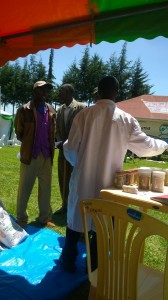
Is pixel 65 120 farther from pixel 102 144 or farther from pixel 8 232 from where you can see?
pixel 102 144

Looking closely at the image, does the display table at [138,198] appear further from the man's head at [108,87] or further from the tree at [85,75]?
→ the tree at [85,75]

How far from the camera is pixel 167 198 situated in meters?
2.00

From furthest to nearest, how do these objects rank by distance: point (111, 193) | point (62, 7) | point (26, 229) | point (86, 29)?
point (26, 229) < point (86, 29) < point (62, 7) < point (111, 193)

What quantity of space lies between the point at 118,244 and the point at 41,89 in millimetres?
2543

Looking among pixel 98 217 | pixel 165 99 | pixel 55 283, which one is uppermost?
pixel 165 99

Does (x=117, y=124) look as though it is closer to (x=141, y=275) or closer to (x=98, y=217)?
(x=98, y=217)

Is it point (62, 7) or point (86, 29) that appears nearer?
point (62, 7)

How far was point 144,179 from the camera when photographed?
2.32 m

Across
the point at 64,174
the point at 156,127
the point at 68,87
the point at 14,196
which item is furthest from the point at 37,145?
the point at 156,127

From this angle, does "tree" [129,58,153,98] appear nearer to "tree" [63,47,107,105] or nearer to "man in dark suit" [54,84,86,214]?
"tree" [63,47,107,105]

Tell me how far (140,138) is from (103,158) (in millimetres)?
358

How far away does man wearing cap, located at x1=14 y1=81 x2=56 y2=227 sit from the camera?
377 cm

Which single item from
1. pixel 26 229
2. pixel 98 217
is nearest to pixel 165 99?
pixel 26 229

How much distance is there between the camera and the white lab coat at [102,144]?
249 centimetres
